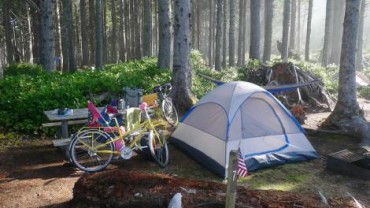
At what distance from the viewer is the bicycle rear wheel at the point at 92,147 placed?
593 cm

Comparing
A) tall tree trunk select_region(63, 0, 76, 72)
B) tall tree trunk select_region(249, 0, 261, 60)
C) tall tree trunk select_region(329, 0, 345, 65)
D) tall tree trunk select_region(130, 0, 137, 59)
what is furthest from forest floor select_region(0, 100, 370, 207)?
tall tree trunk select_region(329, 0, 345, 65)

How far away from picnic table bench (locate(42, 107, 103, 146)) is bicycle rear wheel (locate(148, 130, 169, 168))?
1.65m

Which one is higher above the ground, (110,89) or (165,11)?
(165,11)

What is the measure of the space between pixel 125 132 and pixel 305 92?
8.21 meters

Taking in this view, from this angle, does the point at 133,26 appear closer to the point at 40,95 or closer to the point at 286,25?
the point at 286,25

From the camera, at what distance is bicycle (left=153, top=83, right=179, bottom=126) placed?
9.04 m

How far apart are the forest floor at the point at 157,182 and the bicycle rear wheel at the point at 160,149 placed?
16 centimetres

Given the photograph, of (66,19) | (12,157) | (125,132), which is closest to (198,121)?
(125,132)

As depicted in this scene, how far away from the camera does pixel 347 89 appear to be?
30.2 feet

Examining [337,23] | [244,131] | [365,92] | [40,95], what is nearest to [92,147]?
[40,95]

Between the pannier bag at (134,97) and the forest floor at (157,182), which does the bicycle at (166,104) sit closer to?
the pannier bag at (134,97)

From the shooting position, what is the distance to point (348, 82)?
9227 millimetres

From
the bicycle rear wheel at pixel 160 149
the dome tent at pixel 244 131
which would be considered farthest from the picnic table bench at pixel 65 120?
the dome tent at pixel 244 131

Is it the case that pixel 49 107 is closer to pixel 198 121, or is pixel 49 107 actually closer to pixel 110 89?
pixel 110 89
